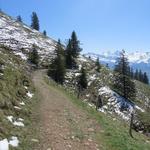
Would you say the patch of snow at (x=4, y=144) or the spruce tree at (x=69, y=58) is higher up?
the spruce tree at (x=69, y=58)

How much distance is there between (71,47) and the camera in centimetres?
8181

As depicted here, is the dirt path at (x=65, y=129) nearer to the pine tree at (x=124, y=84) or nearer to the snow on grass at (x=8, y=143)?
the snow on grass at (x=8, y=143)

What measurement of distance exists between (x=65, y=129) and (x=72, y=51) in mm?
63741

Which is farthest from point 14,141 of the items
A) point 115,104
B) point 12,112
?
point 115,104

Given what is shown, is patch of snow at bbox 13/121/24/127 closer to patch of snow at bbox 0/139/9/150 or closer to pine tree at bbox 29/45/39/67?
patch of snow at bbox 0/139/9/150

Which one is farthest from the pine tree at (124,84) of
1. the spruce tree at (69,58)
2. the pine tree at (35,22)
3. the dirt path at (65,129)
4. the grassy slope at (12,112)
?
the pine tree at (35,22)

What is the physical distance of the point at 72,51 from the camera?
270 feet

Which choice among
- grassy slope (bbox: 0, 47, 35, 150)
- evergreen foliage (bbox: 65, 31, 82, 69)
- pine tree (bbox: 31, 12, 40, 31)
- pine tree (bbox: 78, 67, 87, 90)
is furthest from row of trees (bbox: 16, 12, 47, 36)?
grassy slope (bbox: 0, 47, 35, 150)

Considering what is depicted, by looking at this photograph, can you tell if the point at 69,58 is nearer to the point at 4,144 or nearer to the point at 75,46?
the point at 75,46

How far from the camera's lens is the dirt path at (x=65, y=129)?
16312 mm

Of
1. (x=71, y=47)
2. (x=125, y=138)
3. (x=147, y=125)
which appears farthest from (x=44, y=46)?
(x=125, y=138)

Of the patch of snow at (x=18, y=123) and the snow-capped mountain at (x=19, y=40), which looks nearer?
the patch of snow at (x=18, y=123)

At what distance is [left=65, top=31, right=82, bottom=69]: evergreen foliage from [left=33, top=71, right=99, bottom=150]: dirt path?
170 feet

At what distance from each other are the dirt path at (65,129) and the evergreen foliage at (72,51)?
5176cm
